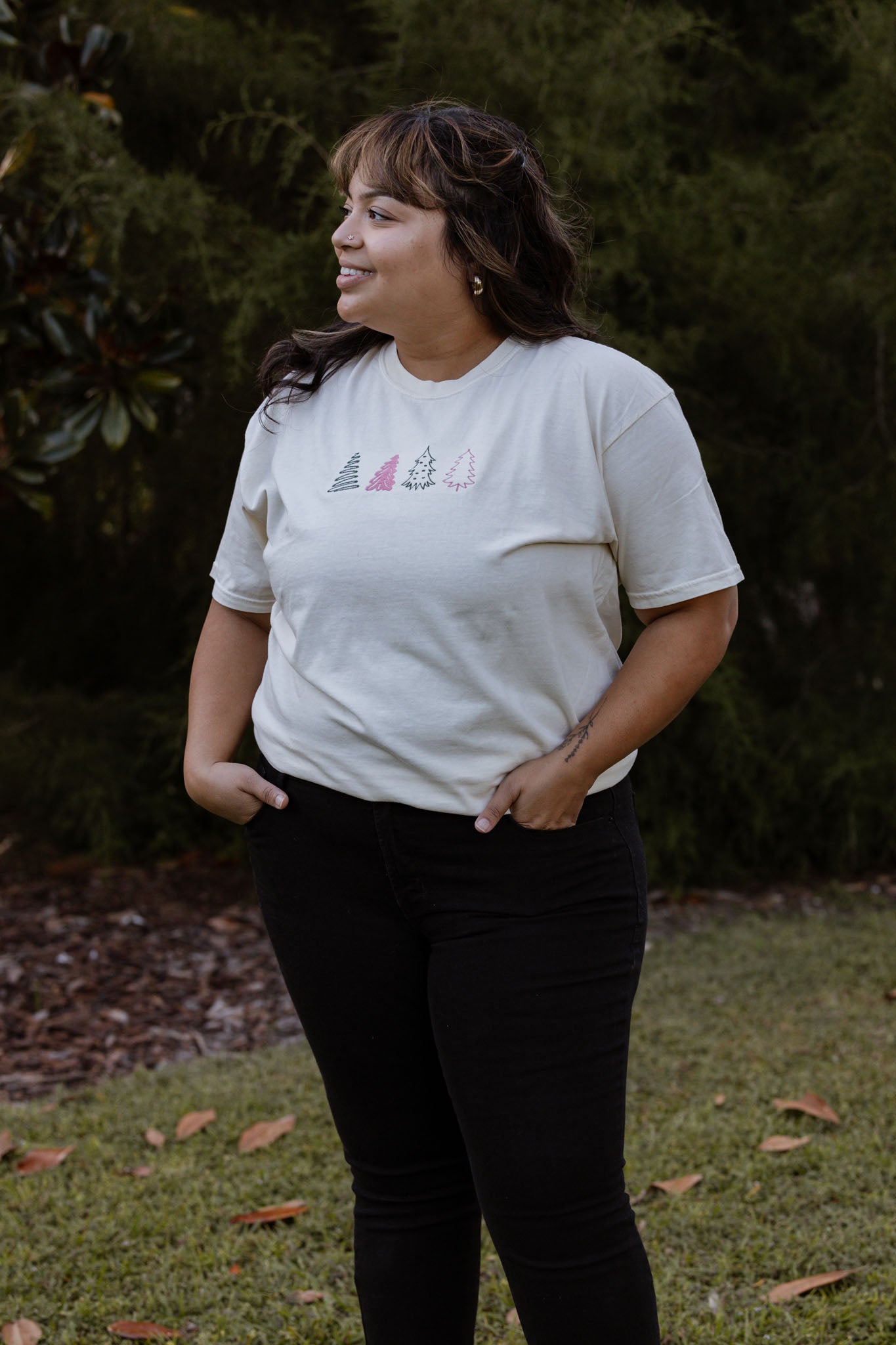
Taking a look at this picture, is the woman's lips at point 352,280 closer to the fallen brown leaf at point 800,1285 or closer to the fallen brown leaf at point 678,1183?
the fallen brown leaf at point 800,1285

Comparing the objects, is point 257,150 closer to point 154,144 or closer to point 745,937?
point 154,144

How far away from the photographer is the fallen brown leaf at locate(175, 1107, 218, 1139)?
2.64m

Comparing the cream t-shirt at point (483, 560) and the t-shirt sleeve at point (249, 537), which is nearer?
the cream t-shirt at point (483, 560)

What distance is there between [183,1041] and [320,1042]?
7.19 feet

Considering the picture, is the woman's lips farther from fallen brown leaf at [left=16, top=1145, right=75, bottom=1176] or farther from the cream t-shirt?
fallen brown leaf at [left=16, top=1145, right=75, bottom=1176]

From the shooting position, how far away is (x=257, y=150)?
13.2ft

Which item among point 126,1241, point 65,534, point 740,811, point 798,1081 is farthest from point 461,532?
point 65,534

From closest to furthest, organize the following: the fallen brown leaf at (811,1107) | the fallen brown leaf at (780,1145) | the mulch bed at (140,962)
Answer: the fallen brown leaf at (780,1145) → the fallen brown leaf at (811,1107) → the mulch bed at (140,962)

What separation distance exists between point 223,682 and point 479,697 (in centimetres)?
44

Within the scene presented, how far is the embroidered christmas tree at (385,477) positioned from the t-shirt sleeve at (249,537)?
6.9 inches

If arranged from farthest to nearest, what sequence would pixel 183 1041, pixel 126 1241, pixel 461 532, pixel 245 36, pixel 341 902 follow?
pixel 245 36 < pixel 183 1041 < pixel 126 1241 < pixel 341 902 < pixel 461 532

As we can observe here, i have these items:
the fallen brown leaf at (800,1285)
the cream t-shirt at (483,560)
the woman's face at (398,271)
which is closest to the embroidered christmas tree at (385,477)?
the cream t-shirt at (483,560)

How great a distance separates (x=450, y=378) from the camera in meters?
1.32

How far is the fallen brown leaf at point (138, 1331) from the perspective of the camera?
1918 millimetres
